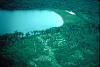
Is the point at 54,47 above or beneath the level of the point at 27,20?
beneath

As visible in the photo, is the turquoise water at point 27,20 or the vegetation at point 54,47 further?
the turquoise water at point 27,20

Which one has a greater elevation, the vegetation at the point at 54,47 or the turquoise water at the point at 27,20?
the turquoise water at the point at 27,20

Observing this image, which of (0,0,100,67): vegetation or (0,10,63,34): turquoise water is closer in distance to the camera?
(0,0,100,67): vegetation

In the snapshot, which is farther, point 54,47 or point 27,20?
point 27,20

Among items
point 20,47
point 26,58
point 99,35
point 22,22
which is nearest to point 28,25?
point 22,22

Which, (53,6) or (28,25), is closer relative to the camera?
(28,25)

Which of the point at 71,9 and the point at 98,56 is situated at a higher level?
the point at 71,9

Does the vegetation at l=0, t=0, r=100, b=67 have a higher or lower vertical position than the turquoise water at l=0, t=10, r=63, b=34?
lower

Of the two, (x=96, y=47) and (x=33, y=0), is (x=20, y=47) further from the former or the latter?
(x=33, y=0)
